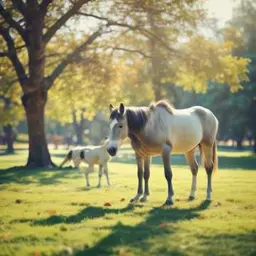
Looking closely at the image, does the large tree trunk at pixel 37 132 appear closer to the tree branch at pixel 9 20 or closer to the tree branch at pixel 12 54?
the tree branch at pixel 12 54

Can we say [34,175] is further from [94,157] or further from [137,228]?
[137,228]

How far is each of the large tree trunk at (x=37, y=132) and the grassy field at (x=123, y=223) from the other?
35.3 feet

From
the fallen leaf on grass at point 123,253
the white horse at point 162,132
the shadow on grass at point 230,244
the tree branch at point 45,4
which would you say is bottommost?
the shadow on grass at point 230,244

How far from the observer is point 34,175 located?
2178 cm

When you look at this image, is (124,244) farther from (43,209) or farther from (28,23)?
(28,23)

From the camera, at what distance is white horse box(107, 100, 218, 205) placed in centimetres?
1145

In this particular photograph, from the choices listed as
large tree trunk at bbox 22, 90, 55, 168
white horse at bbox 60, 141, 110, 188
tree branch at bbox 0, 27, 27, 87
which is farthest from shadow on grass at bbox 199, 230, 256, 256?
tree branch at bbox 0, 27, 27, 87

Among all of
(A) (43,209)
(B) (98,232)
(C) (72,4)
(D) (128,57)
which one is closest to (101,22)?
(C) (72,4)

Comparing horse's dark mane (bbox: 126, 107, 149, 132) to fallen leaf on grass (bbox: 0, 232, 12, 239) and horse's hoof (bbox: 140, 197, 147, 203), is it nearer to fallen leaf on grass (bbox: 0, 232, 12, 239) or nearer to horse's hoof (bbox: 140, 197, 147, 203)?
horse's hoof (bbox: 140, 197, 147, 203)

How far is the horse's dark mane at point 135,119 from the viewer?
38.4 feet

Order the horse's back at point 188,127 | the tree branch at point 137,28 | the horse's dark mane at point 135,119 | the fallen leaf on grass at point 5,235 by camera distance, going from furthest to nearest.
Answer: the tree branch at point 137,28
the horse's back at point 188,127
the horse's dark mane at point 135,119
the fallen leaf on grass at point 5,235

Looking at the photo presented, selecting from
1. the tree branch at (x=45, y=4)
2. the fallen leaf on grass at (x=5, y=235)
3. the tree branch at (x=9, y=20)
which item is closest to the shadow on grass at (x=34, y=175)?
the tree branch at (x=9, y=20)

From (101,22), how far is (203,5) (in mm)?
5604

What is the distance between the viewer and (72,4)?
981 inches
